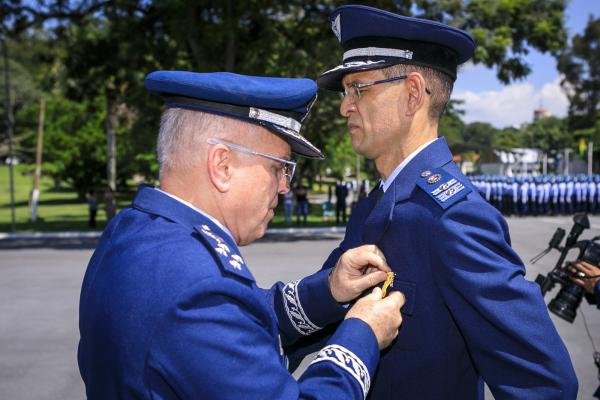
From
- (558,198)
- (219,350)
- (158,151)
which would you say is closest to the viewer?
(219,350)

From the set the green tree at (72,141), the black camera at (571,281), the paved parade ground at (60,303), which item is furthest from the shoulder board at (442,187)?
the green tree at (72,141)

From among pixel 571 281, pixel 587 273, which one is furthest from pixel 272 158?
pixel 571 281

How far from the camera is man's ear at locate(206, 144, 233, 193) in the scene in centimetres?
167

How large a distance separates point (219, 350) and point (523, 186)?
25846 mm

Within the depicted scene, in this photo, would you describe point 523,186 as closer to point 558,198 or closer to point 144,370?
point 558,198

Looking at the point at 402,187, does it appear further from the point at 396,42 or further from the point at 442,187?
the point at 396,42

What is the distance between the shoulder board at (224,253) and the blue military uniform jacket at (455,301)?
1.86 ft

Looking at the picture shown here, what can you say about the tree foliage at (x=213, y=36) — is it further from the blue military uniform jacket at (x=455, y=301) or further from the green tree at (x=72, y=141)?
the green tree at (x=72, y=141)

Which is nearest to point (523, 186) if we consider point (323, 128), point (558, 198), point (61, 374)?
point (558, 198)

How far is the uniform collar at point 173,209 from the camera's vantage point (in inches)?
63.9

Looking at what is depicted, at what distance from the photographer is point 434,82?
2.07 meters

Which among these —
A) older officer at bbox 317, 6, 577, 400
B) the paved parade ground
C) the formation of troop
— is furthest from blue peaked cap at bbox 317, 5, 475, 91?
the formation of troop

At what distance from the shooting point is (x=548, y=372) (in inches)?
64.4

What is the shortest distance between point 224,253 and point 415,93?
0.92 m
